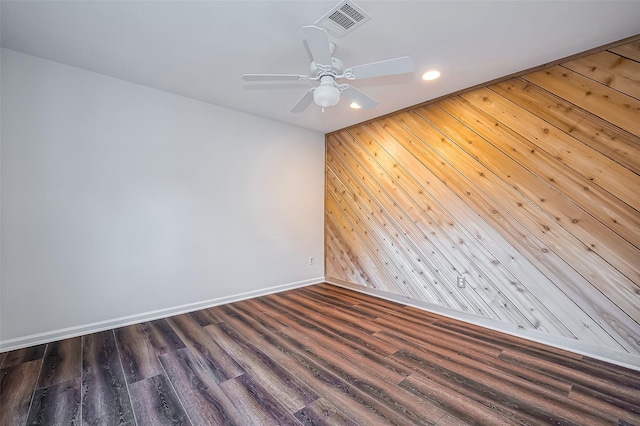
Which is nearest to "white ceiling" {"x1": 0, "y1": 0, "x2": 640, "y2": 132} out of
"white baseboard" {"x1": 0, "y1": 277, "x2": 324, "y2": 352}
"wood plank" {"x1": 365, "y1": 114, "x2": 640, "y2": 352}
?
"wood plank" {"x1": 365, "y1": 114, "x2": 640, "y2": 352}

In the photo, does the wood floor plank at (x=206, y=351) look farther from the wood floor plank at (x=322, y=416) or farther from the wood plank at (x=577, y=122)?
the wood plank at (x=577, y=122)

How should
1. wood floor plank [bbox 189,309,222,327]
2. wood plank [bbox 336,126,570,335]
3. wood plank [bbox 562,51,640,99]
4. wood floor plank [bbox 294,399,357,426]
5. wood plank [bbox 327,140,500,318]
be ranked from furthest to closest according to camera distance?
wood plank [bbox 327,140,500,318], wood floor plank [bbox 189,309,222,327], wood plank [bbox 336,126,570,335], wood plank [bbox 562,51,640,99], wood floor plank [bbox 294,399,357,426]

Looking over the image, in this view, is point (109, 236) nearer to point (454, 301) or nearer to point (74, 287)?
point (74, 287)

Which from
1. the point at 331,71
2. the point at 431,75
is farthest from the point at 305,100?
the point at 431,75

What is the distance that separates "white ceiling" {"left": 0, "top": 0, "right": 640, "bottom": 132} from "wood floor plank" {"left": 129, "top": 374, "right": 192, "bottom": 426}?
2.66 metres

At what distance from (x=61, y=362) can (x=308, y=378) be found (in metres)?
2.03

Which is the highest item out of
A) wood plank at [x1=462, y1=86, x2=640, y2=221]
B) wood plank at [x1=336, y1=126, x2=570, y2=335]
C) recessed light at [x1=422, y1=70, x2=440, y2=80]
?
recessed light at [x1=422, y1=70, x2=440, y2=80]

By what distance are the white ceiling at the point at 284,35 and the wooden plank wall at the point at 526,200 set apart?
38 cm

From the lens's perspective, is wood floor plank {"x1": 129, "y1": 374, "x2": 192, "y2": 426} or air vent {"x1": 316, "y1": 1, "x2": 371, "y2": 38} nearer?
wood floor plank {"x1": 129, "y1": 374, "x2": 192, "y2": 426}

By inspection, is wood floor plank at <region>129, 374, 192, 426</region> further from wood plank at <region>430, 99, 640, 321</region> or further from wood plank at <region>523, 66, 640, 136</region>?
wood plank at <region>523, 66, 640, 136</region>

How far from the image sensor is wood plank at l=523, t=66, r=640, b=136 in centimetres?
214

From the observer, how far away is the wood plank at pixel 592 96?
2137 mm

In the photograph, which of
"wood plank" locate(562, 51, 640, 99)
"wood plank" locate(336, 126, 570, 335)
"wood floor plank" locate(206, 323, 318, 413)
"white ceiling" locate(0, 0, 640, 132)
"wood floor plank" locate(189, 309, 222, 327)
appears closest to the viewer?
"wood floor plank" locate(206, 323, 318, 413)

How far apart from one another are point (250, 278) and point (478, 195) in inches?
122
